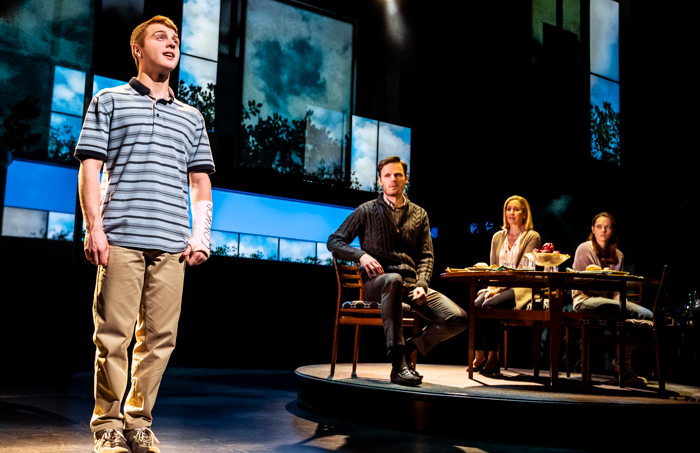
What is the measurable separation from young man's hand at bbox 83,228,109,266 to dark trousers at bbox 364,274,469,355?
1708 mm

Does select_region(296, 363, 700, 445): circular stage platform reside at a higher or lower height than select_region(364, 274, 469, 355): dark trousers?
lower

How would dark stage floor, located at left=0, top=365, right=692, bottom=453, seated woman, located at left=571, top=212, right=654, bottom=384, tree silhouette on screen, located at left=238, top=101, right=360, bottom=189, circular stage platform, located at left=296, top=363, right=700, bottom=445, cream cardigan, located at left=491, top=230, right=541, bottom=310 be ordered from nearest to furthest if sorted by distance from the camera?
dark stage floor, located at left=0, top=365, right=692, bottom=453, circular stage platform, located at left=296, top=363, right=700, bottom=445, seated woman, located at left=571, top=212, right=654, bottom=384, cream cardigan, located at left=491, top=230, right=541, bottom=310, tree silhouette on screen, located at left=238, top=101, right=360, bottom=189

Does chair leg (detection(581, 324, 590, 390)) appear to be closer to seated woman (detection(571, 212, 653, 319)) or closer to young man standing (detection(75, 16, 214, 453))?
seated woman (detection(571, 212, 653, 319))

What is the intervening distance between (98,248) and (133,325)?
0.29 meters

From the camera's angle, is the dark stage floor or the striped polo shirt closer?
the striped polo shirt

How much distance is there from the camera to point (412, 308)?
140 inches

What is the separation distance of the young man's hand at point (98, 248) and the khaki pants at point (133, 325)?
0.04 metres

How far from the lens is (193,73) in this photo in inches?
346

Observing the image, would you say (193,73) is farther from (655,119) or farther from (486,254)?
(655,119)

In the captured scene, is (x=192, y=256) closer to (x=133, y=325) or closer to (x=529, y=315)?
(x=133, y=325)

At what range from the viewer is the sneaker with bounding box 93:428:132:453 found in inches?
74.1

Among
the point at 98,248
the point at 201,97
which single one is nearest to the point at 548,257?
the point at 98,248

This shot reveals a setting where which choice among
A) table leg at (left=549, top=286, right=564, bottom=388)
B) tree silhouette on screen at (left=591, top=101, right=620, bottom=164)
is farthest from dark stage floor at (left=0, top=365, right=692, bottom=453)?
tree silhouette on screen at (left=591, top=101, right=620, bottom=164)

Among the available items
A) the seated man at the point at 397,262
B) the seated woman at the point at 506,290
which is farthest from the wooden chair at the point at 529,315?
the seated man at the point at 397,262
